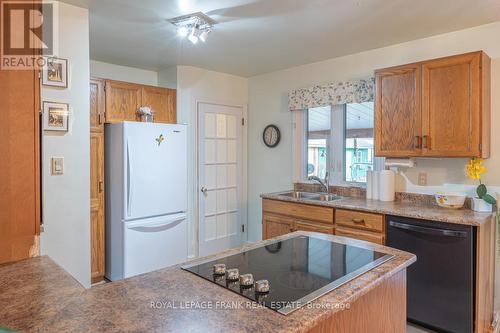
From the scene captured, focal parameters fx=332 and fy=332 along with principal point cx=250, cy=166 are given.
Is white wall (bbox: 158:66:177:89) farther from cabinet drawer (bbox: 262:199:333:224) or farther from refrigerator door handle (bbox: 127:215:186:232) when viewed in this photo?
cabinet drawer (bbox: 262:199:333:224)

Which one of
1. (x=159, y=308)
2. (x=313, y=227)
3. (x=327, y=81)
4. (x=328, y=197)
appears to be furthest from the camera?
(x=327, y=81)

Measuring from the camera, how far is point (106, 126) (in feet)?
11.1

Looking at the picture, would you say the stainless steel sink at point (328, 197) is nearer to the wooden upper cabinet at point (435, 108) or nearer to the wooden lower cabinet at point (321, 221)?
the wooden lower cabinet at point (321, 221)

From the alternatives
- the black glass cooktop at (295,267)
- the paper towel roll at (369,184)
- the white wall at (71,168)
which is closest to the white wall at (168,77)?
the white wall at (71,168)

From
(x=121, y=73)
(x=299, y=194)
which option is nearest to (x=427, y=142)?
(x=299, y=194)

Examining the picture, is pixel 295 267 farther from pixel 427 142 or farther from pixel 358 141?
pixel 358 141

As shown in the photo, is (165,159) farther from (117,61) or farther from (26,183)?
(26,183)

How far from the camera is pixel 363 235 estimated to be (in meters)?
2.77

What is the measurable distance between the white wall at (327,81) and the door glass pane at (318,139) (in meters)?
0.25

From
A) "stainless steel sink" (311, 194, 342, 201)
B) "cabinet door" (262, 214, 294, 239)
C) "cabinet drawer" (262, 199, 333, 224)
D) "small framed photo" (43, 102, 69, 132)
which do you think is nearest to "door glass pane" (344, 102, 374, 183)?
"stainless steel sink" (311, 194, 342, 201)

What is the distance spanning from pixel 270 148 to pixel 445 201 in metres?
2.18

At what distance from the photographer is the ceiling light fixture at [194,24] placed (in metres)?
2.47

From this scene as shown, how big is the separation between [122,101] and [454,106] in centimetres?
305

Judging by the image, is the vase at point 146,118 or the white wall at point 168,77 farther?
the white wall at point 168,77
